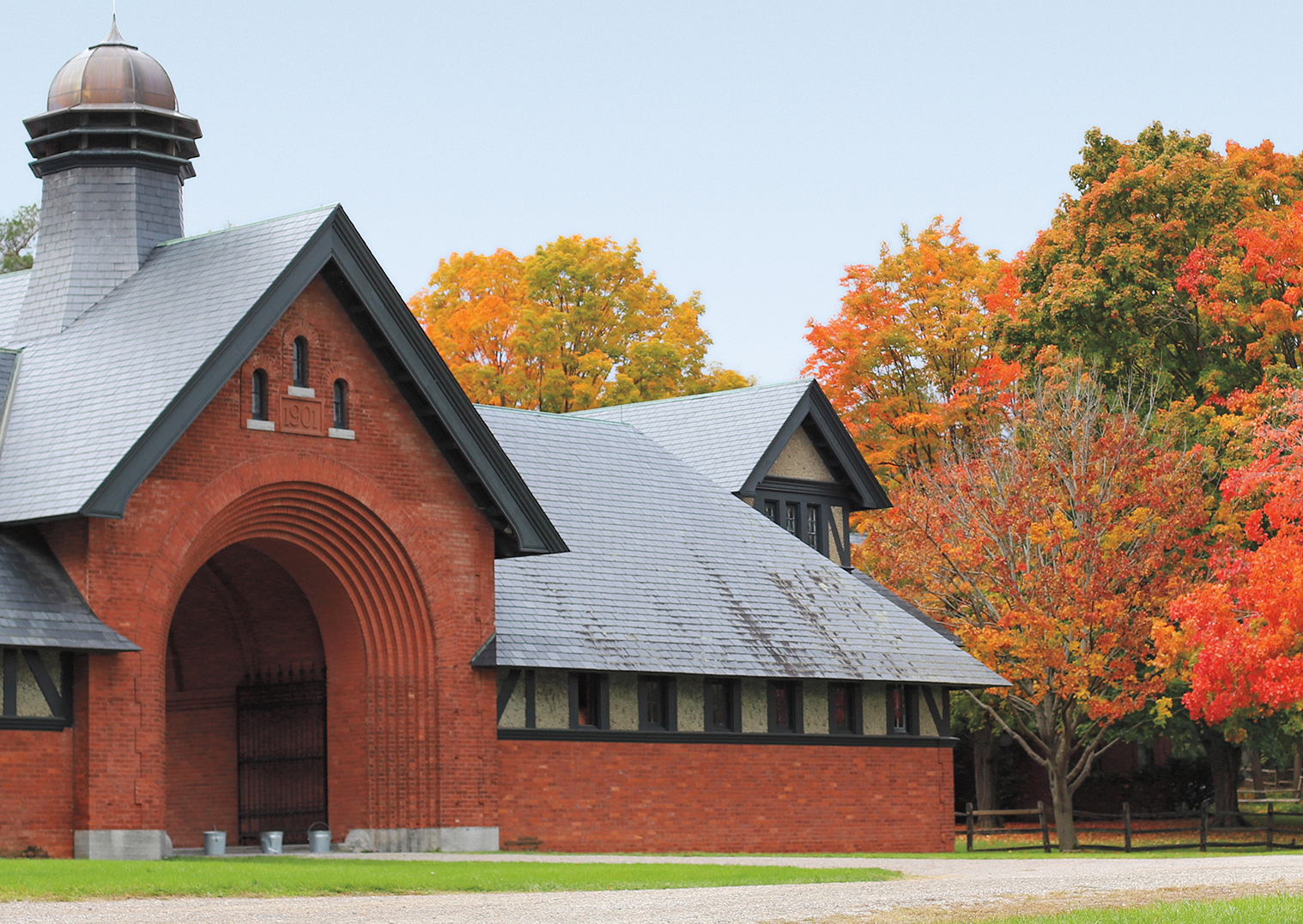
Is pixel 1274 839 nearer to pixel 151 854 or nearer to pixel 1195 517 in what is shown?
pixel 1195 517

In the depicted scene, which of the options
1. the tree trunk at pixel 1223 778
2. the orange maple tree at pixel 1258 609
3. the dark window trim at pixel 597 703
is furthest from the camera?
the tree trunk at pixel 1223 778

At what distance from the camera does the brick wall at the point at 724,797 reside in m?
28.3

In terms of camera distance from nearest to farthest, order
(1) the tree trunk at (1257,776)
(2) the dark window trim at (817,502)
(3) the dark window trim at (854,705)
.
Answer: (3) the dark window trim at (854,705) < (2) the dark window trim at (817,502) < (1) the tree trunk at (1257,776)

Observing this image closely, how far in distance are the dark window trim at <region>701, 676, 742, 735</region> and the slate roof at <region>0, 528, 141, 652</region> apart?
10.2 metres

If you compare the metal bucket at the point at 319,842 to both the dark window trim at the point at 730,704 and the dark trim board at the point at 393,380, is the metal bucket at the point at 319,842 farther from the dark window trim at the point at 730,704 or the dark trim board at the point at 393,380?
the dark window trim at the point at 730,704

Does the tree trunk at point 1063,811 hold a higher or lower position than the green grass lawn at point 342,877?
lower

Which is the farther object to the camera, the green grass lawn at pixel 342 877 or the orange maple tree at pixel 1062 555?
the orange maple tree at pixel 1062 555

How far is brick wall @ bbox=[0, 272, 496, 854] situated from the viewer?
77.9ft

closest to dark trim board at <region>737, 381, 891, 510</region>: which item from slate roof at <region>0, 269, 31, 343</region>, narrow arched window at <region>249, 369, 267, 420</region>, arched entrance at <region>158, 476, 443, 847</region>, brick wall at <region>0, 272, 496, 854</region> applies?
brick wall at <region>0, 272, 496, 854</region>

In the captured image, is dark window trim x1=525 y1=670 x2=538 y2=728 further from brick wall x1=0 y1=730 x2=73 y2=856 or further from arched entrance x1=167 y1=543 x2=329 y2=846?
brick wall x1=0 y1=730 x2=73 y2=856

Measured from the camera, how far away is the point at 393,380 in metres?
26.8

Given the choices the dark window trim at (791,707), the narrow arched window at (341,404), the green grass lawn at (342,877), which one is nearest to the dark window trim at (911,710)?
the dark window trim at (791,707)

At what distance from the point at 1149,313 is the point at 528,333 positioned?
747 inches

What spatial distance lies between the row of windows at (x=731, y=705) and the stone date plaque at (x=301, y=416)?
5.97 meters
